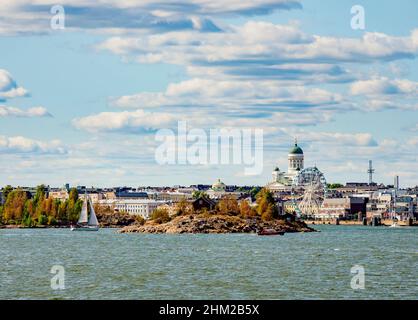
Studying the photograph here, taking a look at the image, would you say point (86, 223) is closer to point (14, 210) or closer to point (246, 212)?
point (246, 212)

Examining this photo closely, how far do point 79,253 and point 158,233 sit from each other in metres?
45.8

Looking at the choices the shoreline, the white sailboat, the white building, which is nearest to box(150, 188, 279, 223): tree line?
the white sailboat

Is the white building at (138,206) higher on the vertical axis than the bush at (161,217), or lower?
higher

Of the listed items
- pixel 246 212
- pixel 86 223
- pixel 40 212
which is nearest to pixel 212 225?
pixel 246 212

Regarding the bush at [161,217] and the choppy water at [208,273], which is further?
the bush at [161,217]

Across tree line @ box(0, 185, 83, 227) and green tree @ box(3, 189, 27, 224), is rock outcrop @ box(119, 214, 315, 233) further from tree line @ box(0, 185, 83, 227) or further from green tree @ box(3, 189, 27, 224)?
green tree @ box(3, 189, 27, 224)

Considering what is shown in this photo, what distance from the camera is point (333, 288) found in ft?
126

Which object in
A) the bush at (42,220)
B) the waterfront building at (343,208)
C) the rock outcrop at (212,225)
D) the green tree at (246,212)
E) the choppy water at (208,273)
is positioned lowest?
the choppy water at (208,273)

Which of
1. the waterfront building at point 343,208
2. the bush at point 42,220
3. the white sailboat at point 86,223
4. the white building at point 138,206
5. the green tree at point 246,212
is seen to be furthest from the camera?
the waterfront building at point 343,208

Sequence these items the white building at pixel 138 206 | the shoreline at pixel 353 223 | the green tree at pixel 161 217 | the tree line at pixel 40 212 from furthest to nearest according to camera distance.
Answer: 1. the white building at pixel 138 206
2. the shoreline at pixel 353 223
3. the tree line at pixel 40 212
4. the green tree at pixel 161 217

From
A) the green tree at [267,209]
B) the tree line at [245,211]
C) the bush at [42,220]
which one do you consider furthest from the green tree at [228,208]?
the bush at [42,220]

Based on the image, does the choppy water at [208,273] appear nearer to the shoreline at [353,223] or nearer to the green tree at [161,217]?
the green tree at [161,217]
